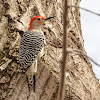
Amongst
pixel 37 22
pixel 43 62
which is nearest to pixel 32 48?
pixel 43 62

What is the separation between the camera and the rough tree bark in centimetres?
298

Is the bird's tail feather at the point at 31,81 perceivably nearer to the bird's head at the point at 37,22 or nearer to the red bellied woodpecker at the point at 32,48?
the red bellied woodpecker at the point at 32,48

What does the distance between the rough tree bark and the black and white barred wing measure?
13 centimetres

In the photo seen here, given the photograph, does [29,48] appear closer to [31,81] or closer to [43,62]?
[43,62]

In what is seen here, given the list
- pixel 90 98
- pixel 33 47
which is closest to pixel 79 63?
pixel 90 98

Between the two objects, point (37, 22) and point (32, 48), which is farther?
point (37, 22)

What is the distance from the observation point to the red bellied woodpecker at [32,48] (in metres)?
2.96

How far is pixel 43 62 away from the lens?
308cm

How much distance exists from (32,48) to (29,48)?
50mm

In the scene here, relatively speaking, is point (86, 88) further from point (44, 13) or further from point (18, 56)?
point (44, 13)

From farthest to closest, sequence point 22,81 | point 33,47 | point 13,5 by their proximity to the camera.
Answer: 1. point 13,5
2. point 33,47
3. point 22,81

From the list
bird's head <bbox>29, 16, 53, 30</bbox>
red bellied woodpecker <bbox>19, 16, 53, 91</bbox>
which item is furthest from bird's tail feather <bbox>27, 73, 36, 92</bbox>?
bird's head <bbox>29, 16, 53, 30</bbox>

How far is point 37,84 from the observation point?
119 inches

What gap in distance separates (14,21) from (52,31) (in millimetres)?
687
